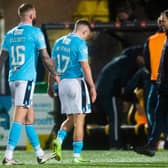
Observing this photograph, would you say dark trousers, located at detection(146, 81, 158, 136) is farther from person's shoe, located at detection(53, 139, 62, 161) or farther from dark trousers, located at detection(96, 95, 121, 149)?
person's shoe, located at detection(53, 139, 62, 161)

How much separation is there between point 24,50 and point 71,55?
0.85 metres

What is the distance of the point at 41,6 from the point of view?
19500 mm

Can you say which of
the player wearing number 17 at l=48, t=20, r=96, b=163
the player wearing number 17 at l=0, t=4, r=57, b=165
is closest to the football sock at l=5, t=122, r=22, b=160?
the player wearing number 17 at l=0, t=4, r=57, b=165

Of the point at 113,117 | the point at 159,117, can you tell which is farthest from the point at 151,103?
the point at 159,117

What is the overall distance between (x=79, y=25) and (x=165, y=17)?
1245 mm

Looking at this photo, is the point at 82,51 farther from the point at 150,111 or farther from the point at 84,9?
the point at 84,9

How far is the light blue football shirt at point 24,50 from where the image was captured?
12.2 m

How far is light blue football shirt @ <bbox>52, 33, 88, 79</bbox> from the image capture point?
12.8m

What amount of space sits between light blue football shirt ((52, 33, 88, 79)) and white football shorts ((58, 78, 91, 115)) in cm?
9

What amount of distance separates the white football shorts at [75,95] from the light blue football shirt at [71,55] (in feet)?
0.30

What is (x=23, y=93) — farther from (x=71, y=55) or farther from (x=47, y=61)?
(x=71, y=55)

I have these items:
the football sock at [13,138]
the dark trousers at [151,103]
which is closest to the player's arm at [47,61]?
the football sock at [13,138]

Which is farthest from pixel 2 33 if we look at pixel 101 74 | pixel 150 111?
pixel 150 111

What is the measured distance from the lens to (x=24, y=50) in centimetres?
1226
